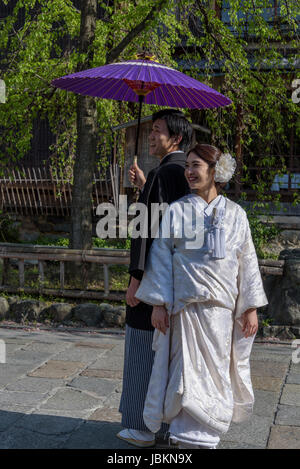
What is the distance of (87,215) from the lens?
8555 mm

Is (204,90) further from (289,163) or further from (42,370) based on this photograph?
(289,163)

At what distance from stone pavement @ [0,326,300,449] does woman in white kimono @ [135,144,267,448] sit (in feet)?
1.69

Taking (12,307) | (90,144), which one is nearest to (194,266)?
(12,307)

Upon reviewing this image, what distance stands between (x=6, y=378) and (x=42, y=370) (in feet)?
1.23

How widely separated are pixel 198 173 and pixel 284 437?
1.81m

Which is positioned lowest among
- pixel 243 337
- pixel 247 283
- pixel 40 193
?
pixel 243 337

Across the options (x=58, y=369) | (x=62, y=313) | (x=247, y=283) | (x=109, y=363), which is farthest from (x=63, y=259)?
(x=247, y=283)

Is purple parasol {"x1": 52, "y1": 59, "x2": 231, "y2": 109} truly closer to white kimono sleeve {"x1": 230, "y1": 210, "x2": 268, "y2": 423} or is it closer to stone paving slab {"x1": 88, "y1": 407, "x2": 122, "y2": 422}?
white kimono sleeve {"x1": 230, "y1": 210, "x2": 268, "y2": 423}

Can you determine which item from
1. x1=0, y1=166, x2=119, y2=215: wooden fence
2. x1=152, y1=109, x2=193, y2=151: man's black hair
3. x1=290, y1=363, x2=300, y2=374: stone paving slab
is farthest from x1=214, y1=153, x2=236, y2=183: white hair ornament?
x1=0, y1=166, x2=119, y2=215: wooden fence

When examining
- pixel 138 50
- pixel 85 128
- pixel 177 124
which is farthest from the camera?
pixel 138 50

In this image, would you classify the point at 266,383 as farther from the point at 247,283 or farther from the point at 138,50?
the point at 138,50

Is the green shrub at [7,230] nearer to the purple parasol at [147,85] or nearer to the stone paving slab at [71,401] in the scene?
the purple parasol at [147,85]

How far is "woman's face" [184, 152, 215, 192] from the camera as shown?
11.3 feet

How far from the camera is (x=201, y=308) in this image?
3348 millimetres
